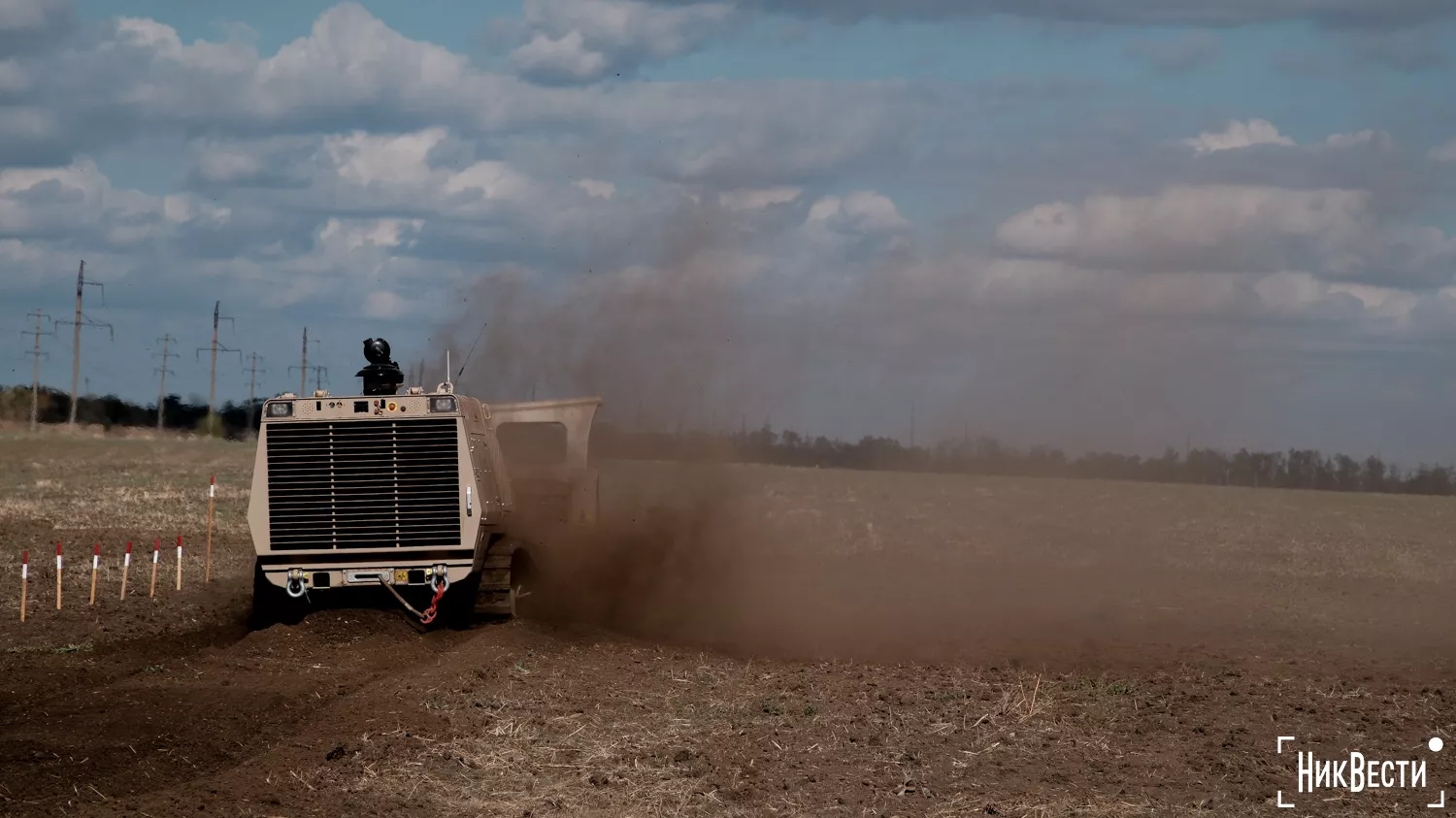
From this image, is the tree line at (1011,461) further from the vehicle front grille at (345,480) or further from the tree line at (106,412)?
the tree line at (106,412)

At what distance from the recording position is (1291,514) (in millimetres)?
64062

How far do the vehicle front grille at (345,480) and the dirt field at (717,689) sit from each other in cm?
136

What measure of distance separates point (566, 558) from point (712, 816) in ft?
43.9

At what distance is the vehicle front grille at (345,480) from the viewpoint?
19.8 m

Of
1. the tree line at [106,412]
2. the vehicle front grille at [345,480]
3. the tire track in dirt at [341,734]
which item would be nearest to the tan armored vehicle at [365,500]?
the vehicle front grille at [345,480]

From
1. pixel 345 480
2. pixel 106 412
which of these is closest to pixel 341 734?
pixel 345 480

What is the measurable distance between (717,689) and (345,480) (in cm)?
591

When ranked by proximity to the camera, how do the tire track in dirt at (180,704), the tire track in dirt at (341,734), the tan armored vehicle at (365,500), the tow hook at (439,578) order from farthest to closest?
the tow hook at (439,578), the tan armored vehicle at (365,500), the tire track in dirt at (180,704), the tire track in dirt at (341,734)

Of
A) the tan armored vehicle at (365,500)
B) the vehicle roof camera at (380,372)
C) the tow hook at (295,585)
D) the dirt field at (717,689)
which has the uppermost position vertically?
the vehicle roof camera at (380,372)

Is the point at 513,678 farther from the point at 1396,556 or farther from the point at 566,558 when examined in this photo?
the point at 1396,556

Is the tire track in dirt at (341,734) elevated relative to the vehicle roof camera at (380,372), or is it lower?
lower

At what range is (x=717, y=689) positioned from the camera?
17.0m

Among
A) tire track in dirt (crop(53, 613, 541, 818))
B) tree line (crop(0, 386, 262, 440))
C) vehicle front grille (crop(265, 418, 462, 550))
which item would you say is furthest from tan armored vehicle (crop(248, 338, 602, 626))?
tree line (crop(0, 386, 262, 440))

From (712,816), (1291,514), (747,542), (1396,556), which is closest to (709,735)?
(712,816)
